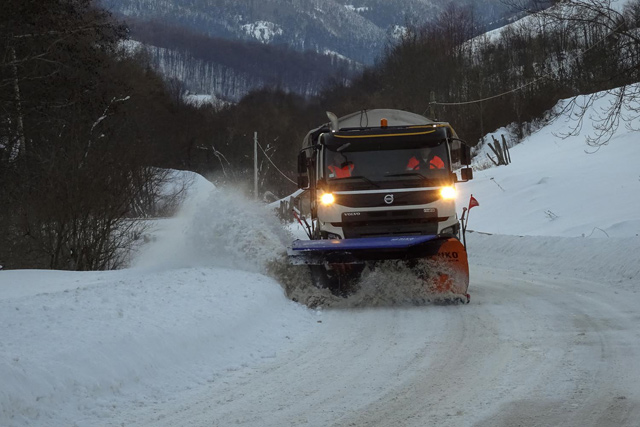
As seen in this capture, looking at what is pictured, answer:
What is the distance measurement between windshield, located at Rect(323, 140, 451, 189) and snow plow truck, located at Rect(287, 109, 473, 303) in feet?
0.05

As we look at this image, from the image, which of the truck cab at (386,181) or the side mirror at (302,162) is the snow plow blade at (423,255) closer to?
the truck cab at (386,181)

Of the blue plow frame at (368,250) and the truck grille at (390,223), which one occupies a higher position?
the truck grille at (390,223)

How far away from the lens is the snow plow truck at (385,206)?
1013 centimetres

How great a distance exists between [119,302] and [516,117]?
52.7 m

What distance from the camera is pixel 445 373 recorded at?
612 cm

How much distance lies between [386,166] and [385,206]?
738 millimetres

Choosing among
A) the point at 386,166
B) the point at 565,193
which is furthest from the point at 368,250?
the point at 565,193

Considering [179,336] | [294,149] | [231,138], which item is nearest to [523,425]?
[179,336]

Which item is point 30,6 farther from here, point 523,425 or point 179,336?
point 523,425

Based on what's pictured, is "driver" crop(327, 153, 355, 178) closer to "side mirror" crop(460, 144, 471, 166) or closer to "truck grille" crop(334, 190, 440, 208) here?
"truck grille" crop(334, 190, 440, 208)

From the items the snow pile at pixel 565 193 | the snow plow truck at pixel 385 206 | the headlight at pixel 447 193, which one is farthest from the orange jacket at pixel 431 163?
the snow pile at pixel 565 193

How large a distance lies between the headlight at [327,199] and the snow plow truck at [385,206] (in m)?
0.02

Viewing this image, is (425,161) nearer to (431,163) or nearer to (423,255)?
(431,163)

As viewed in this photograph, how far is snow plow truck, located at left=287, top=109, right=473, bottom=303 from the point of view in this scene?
1013 centimetres
